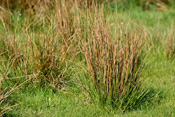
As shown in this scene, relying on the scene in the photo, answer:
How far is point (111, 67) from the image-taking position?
3008mm

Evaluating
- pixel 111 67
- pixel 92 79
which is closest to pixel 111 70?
pixel 111 67

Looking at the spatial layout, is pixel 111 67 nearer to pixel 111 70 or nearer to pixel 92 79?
pixel 111 70

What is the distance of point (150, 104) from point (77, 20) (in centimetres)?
160

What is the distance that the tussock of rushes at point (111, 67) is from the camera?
2.92 m

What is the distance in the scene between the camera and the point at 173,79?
4016 mm

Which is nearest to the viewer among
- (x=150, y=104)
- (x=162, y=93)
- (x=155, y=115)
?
(x=155, y=115)

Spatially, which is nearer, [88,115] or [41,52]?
[88,115]

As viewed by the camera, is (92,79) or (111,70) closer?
(111,70)

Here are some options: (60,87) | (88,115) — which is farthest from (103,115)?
(60,87)

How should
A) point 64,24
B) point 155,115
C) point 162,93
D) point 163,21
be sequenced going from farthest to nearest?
point 163,21
point 64,24
point 162,93
point 155,115

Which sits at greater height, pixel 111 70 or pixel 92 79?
pixel 111 70

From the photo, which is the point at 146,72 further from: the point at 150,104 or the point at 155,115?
the point at 155,115

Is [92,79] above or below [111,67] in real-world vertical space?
below

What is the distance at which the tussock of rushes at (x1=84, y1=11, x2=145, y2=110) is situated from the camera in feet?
9.59
